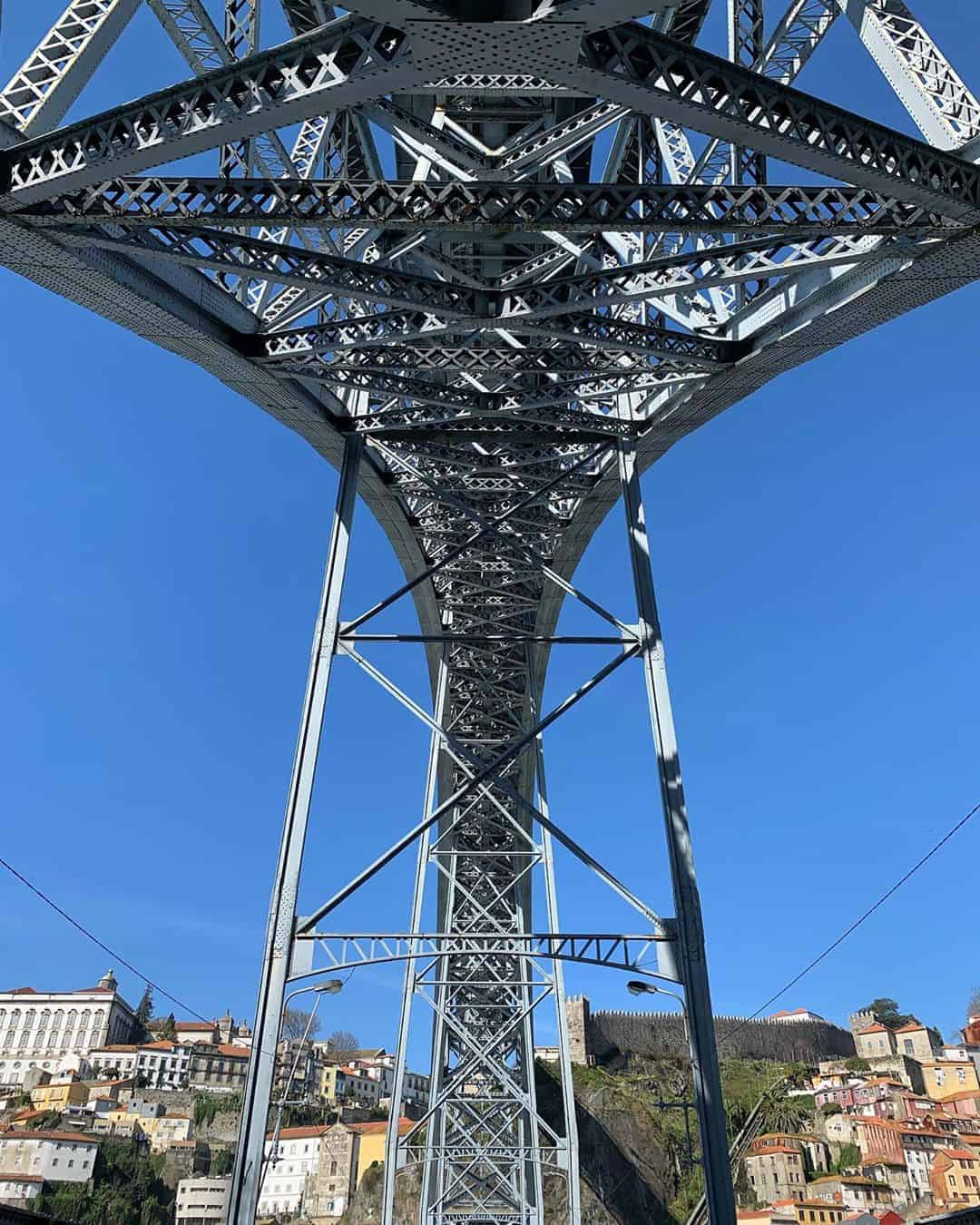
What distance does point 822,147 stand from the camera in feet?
24.5

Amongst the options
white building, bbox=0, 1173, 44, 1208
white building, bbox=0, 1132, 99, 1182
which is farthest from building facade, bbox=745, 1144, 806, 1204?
white building, bbox=0, 1173, 44, 1208

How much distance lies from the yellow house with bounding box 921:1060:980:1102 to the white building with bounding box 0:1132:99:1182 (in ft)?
183

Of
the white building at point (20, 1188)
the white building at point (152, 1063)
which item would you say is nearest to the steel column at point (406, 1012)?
the white building at point (20, 1188)

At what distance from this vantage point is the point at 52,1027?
297 ft

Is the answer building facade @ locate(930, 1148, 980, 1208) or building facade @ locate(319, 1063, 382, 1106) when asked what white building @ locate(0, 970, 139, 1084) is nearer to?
→ building facade @ locate(319, 1063, 382, 1106)

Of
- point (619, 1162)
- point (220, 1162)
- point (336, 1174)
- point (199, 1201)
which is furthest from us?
point (220, 1162)

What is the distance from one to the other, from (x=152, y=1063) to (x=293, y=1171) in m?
24.1

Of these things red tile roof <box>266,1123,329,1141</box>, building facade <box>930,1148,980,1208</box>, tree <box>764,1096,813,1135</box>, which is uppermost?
tree <box>764,1096,813,1135</box>

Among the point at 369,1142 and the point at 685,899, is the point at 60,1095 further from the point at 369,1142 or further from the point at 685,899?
the point at 685,899

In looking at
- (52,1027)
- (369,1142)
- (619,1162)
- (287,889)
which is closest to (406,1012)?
(287,889)

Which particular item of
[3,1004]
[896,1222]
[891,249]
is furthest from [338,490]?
[3,1004]

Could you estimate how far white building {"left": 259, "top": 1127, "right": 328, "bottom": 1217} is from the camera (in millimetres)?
61000

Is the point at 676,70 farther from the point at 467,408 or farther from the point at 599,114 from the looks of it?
the point at 467,408

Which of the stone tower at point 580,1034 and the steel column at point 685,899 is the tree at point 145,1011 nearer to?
the stone tower at point 580,1034
